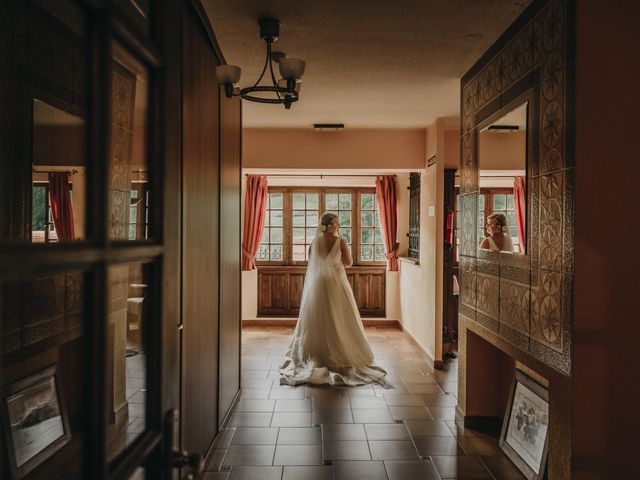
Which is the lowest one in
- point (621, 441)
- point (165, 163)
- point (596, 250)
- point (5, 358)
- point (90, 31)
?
point (621, 441)

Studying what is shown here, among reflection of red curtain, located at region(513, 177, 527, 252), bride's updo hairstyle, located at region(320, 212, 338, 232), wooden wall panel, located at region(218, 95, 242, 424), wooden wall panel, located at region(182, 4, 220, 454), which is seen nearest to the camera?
wooden wall panel, located at region(182, 4, 220, 454)

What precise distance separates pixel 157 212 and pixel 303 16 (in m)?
2.42

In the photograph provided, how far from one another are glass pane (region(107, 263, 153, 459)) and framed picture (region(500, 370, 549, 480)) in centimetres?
251

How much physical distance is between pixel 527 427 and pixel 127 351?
267 cm

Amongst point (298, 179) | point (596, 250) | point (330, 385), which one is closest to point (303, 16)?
point (596, 250)

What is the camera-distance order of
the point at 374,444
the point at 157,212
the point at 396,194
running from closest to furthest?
1. the point at 157,212
2. the point at 374,444
3. the point at 396,194

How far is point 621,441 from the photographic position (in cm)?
222

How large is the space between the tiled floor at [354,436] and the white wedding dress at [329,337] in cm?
30

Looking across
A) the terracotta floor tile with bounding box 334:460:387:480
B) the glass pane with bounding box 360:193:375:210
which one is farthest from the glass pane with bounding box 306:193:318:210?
the terracotta floor tile with bounding box 334:460:387:480

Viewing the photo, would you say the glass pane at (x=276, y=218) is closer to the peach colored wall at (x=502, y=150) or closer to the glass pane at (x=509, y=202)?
the peach colored wall at (x=502, y=150)

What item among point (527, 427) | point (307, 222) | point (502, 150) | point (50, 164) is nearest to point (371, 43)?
point (502, 150)

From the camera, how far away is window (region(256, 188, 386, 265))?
8.38m

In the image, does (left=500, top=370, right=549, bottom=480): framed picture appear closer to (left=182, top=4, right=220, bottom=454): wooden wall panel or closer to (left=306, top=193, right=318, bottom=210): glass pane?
(left=182, top=4, right=220, bottom=454): wooden wall panel

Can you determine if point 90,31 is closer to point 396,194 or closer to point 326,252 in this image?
point 326,252
